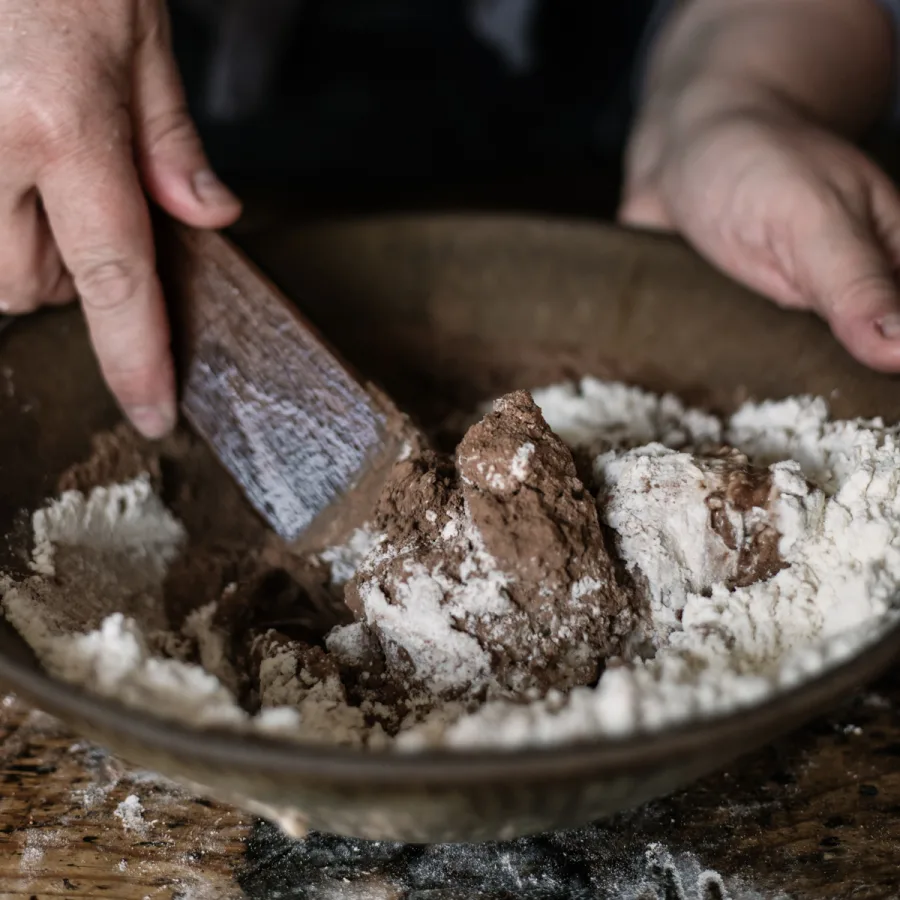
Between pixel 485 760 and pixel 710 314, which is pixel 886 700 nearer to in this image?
pixel 710 314

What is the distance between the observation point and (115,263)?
30.0 inches

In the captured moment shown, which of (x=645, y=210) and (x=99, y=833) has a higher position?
(x=645, y=210)

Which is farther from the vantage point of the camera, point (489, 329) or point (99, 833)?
point (489, 329)

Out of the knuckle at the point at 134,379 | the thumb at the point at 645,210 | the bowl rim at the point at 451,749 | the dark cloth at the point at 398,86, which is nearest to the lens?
the bowl rim at the point at 451,749

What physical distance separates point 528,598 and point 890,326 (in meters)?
0.35

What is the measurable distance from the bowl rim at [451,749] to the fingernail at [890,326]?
330mm

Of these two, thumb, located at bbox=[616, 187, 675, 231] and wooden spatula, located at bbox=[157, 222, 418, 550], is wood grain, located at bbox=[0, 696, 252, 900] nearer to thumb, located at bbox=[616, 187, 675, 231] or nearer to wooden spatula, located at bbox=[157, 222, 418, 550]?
wooden spatula, located at bbox=[157, 222, 418, 550]

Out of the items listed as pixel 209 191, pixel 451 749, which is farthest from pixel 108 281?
pixel 451 749

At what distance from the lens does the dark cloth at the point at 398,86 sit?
4.46 feet

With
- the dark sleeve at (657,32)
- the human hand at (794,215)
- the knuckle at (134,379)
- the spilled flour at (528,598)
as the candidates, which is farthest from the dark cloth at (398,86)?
the spilled flour at (528,598)

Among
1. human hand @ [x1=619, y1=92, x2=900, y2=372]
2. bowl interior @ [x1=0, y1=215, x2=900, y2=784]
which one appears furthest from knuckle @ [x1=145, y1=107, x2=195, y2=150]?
human hand @ [x1=619, y1=92, x2=900, y2=372]

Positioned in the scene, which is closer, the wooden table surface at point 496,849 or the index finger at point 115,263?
the wooden table surface at point 496,849

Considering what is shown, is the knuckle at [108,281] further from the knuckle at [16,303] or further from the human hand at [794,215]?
the human hand at [794,215]

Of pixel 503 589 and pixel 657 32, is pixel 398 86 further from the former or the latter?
pixel 503 589
